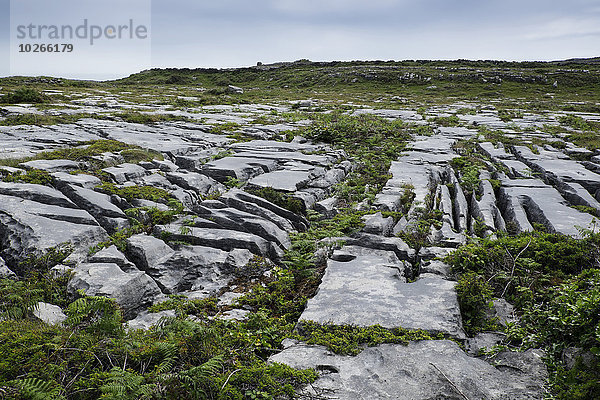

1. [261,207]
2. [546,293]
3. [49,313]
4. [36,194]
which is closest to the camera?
[49,313]

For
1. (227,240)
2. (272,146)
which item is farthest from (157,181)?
(272,146)

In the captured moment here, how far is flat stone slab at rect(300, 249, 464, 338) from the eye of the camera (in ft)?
15.8

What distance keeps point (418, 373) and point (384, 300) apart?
1.42 meters

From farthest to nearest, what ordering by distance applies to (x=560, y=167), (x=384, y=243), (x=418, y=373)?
(x=560, y=167) < (x=384, y=243) < (x=418, y=373)

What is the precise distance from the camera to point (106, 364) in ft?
12.9

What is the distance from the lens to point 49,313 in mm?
4781

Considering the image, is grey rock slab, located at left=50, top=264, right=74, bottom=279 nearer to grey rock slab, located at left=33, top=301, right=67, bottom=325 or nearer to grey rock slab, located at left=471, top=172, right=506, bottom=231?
grey rock slab, located at left=33, top=301, right=67, bottom=325

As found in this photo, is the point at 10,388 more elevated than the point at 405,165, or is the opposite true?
the point at 405,165

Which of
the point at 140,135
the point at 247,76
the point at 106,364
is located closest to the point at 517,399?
the point at 106,364

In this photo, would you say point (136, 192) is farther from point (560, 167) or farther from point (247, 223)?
point (560, 167)

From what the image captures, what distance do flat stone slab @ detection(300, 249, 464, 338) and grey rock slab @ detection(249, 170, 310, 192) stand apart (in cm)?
396

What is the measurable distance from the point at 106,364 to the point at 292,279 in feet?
10.1

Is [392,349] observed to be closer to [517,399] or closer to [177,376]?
[517,399]

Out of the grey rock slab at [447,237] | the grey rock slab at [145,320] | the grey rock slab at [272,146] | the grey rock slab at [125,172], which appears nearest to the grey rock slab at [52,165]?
the grey rock slab at [125,172]
